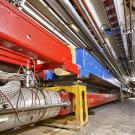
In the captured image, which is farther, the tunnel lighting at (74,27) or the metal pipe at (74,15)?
the tunnel lighting at (74,27)

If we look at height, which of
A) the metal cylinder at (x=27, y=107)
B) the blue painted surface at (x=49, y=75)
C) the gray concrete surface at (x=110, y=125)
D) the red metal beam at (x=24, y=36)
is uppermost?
the red metal beam at (x=24, y=36)

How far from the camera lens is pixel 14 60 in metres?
1.49

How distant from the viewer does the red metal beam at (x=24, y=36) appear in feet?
3.39

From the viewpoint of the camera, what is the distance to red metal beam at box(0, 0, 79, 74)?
103 centimetres

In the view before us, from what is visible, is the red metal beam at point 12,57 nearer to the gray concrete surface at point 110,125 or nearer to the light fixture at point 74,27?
the gray concrete surface at point 110,125

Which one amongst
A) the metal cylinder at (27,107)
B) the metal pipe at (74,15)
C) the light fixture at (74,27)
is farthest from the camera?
the light fixture at (74,27)

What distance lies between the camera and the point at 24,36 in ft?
3.85

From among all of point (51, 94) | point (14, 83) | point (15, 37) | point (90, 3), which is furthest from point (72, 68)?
point (90, 3)

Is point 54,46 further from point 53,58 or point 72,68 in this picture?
Result: point 72,68

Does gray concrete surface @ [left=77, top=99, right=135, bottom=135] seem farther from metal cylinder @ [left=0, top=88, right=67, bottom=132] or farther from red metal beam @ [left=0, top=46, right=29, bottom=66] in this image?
red metal beam @ [left=0, top=46, right=29, bottom=66]

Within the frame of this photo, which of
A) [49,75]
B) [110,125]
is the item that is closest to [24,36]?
[49,75]

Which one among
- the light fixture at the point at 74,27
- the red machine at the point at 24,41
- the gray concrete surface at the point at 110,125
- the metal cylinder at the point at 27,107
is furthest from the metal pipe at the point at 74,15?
the gray concrete surface at the point at 110,125

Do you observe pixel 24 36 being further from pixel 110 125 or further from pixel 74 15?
pixel 110 125

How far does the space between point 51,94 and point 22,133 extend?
0.57 metres
